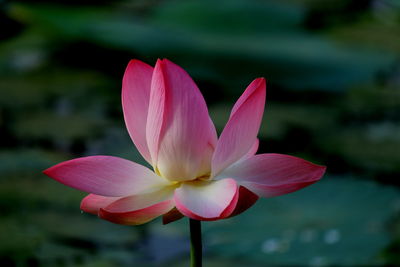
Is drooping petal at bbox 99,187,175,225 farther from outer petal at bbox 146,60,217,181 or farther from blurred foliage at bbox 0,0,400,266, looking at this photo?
blurred foliage at bbox 0,0,400,266

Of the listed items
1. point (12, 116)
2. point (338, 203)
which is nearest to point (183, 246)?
point (338, 203)

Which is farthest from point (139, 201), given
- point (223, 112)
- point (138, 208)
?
point (223, 112)

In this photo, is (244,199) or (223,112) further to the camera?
(223,112)

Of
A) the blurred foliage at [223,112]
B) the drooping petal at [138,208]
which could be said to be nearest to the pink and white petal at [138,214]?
the drooping petal at [138,208]

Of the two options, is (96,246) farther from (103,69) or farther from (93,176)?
(103,69)

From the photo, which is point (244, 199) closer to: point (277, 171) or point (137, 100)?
point (277, 171)

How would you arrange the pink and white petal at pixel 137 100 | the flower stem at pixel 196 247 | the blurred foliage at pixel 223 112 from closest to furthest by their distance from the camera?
the flower stem at pixel 196 247, the pink and white petal at pixel 137 100, the blurred foliage at pixel 223 112

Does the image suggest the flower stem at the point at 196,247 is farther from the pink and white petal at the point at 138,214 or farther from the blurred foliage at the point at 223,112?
the blurred foliage at the point at 223,112
